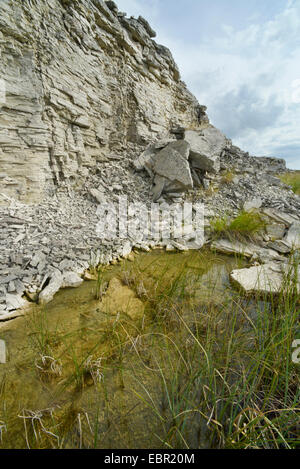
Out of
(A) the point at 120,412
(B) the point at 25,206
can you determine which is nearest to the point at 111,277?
(A) the point at 120,412

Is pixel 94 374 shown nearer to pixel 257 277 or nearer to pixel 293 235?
pixel 257 277

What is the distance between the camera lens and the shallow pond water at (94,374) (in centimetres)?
138

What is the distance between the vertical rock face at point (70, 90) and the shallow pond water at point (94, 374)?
4.75 meters

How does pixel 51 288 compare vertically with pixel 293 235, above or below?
below

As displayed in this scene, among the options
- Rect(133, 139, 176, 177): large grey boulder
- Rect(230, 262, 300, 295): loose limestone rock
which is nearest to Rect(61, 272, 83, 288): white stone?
Rect(230, 262, 300, 295): loose limestone rock

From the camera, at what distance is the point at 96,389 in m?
1.69

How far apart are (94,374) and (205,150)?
8.33 meters

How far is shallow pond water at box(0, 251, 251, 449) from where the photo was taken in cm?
138

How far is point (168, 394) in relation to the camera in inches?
52.1

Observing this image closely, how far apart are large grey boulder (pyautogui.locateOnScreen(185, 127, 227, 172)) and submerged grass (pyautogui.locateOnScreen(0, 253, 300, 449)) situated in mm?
6693

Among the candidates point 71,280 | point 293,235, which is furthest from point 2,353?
point 293,235

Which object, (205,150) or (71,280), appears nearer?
(71,280)

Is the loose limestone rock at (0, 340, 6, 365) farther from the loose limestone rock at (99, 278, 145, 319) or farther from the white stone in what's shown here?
the white stone

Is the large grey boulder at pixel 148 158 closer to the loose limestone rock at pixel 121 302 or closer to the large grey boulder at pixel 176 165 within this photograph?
the large grey boulder at pixel 176 165
